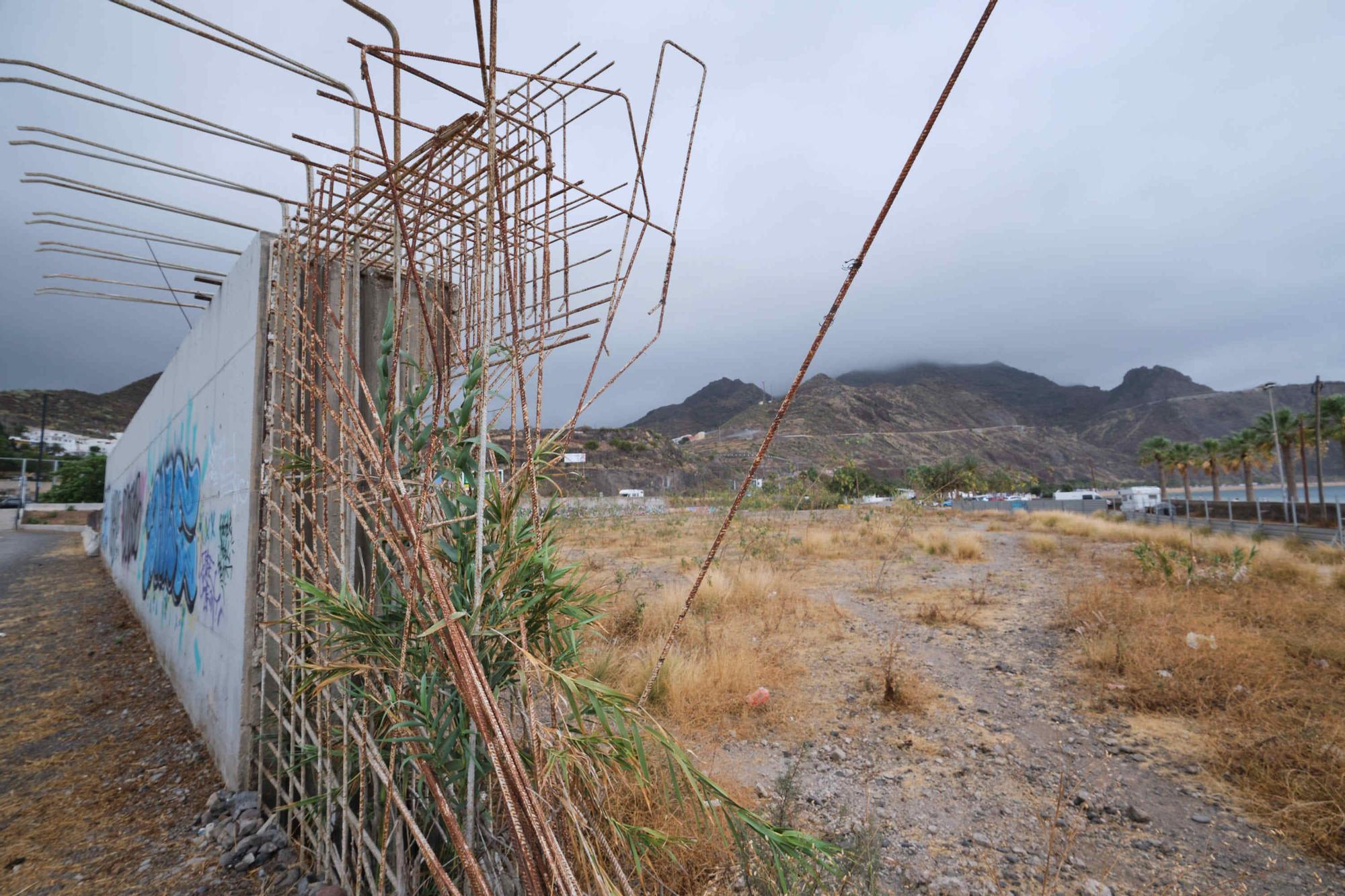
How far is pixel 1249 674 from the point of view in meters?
4.29

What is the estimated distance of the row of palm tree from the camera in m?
30.0

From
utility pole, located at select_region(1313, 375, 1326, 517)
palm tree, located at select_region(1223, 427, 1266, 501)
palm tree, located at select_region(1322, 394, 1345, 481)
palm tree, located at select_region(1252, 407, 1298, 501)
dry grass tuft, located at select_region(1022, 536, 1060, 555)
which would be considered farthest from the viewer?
palm tree, located at select_region(1223, 427, 1266, 501)

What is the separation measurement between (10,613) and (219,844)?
27.6 ft

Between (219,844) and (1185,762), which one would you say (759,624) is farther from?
(219,844)

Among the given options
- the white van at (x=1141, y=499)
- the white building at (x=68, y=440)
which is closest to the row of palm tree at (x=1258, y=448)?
the white van at (x=1141, y=499)

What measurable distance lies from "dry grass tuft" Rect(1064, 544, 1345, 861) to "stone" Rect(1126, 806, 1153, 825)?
1.81 feet

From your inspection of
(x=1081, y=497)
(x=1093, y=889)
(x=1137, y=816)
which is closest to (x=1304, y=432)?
(x=1081, y=497)

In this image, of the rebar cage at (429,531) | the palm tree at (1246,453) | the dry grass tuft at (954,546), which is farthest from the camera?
the palm tree at (1246,453)

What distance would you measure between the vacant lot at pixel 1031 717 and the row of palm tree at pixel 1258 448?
27.3 meters

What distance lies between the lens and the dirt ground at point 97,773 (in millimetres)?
2518

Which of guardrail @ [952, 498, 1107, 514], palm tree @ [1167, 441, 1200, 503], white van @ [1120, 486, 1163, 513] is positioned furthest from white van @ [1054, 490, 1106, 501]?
palm tree @ [1167, 441, 1200, 503]

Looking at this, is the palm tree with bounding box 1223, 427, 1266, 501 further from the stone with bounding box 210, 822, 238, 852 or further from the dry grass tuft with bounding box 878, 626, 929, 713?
the stone with bounding box 210, 822, 238, 852

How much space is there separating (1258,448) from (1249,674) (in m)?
45.2

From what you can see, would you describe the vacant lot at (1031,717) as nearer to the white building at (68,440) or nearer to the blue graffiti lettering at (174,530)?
the blue graffiti lettering at (174,530)
